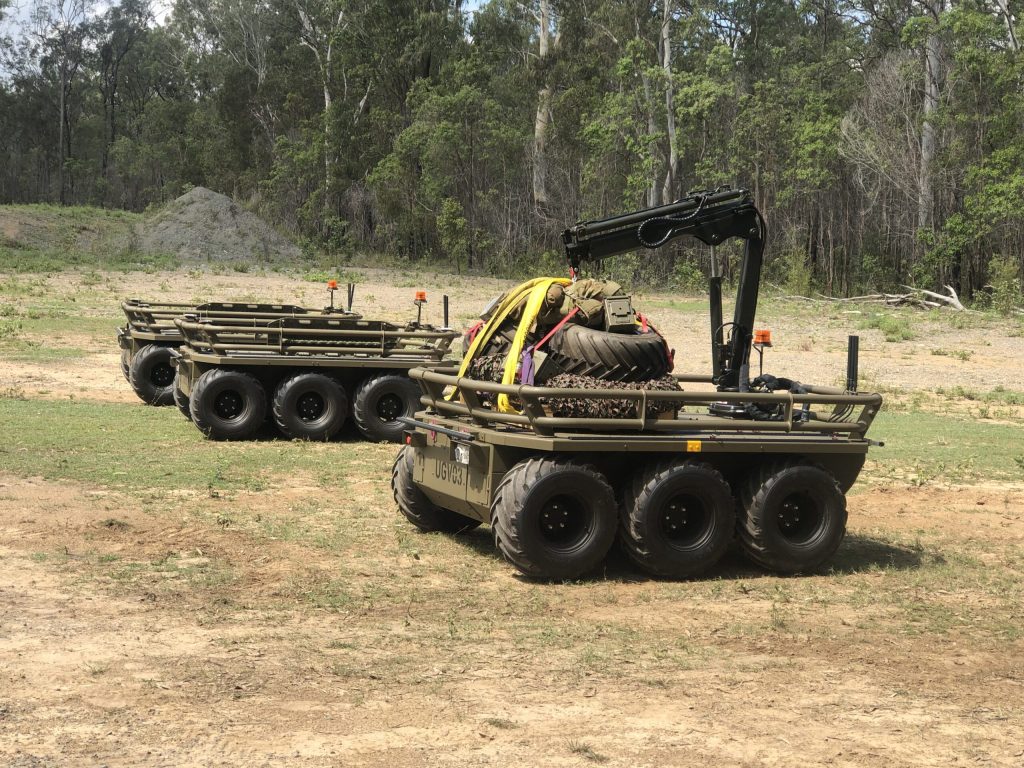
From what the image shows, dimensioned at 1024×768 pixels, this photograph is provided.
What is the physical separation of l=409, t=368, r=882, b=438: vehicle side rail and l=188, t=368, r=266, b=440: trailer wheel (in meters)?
5.65

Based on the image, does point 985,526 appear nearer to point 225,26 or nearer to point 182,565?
point 182,565

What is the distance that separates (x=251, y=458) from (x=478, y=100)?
1557 inches

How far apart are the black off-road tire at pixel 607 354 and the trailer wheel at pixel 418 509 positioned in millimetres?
1565

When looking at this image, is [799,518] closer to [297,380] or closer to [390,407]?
[390,407]

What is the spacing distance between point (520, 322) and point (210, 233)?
40790mm

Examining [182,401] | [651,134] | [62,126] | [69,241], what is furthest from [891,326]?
[62,126]

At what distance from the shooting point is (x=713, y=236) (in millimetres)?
10297

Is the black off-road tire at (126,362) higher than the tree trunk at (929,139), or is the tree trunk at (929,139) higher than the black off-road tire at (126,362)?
the tree trunk at (929,139)

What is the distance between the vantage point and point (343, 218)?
2304 inches

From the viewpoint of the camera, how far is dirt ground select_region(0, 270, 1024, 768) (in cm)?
562

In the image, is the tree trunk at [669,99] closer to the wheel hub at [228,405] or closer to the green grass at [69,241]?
the green grass at [69,241]

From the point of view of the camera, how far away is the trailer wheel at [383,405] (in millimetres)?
15492

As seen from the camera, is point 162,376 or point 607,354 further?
point 162,376

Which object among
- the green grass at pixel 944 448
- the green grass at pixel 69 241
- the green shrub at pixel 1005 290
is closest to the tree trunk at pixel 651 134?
the green shrub at pixel 1005 290
